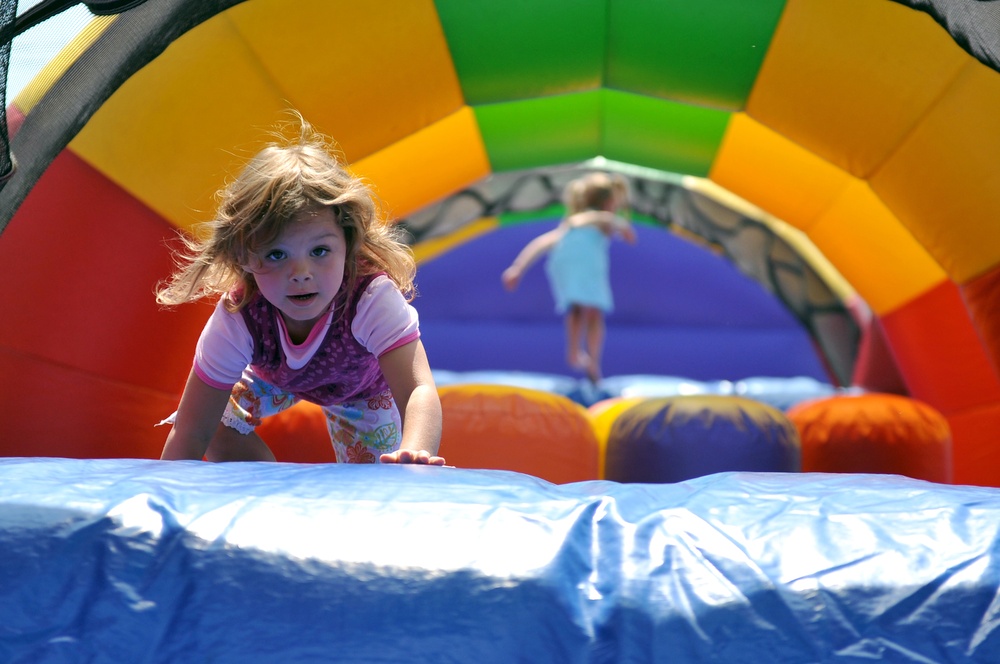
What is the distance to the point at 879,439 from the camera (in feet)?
7.20

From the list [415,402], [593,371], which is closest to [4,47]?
[415,402]

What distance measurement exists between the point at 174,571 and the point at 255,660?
0.38ft

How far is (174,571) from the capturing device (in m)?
0.87

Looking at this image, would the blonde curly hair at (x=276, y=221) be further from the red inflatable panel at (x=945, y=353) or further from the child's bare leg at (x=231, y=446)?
the red inflatable panel at (x=945, y=353)

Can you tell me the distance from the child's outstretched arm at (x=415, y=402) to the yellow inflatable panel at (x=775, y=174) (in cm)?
149

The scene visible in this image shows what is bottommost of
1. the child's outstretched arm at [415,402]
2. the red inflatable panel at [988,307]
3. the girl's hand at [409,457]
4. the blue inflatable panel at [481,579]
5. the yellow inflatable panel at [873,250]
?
the blue inflatable panel at [481,579]

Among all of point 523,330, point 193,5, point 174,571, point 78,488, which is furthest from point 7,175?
point 523,330

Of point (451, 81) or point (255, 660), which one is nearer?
point (255, 660)

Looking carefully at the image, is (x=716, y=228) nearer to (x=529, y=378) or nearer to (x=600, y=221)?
(x=600, y=221)

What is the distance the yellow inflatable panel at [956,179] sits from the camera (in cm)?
176

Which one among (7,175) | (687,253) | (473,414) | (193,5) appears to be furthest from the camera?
(687,253)

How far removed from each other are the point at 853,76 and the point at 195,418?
4.69ft

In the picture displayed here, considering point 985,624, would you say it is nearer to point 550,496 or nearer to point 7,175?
point 550,496

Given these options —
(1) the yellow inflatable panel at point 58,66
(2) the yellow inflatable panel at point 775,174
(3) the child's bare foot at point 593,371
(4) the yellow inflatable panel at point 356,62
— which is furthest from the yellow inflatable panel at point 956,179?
(3) the child's bare foot at point 593,371
